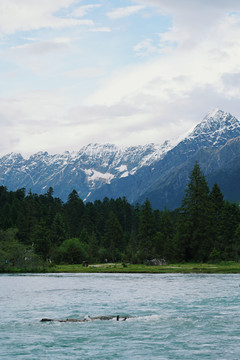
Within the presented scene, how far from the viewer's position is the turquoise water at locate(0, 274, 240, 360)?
30516 mm

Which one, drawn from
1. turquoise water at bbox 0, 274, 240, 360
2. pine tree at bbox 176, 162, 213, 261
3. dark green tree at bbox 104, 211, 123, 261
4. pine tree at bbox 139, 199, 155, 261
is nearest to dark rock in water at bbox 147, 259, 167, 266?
pine tree at bbox 176, 162, 213, 261

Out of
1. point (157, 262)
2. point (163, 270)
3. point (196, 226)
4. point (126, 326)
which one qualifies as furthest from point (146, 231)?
point (126, 326)

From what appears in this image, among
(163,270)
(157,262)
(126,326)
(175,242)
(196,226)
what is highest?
(196,226)

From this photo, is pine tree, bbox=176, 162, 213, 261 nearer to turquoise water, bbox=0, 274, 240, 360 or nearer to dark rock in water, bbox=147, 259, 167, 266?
dark rock in water, bbox=147, 259, 167, 266

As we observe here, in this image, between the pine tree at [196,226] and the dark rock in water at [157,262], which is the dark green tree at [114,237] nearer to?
the pine tree at [196,226]

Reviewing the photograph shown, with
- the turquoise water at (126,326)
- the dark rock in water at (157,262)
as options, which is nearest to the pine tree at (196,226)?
the dark rock in water at (157,262)

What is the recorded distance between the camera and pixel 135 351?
30.6m

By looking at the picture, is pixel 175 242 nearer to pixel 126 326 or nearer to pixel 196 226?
pixel 196 226

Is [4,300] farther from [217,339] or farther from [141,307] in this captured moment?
[217,339]

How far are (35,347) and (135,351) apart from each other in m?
6.04

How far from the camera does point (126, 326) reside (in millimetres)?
38438

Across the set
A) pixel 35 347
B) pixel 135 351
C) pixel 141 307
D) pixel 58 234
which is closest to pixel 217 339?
pixel 135 351

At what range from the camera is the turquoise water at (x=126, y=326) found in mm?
30516

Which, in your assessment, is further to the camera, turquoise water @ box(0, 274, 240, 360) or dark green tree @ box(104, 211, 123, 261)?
dark green tree @ box(104, 211, 123, 261)
